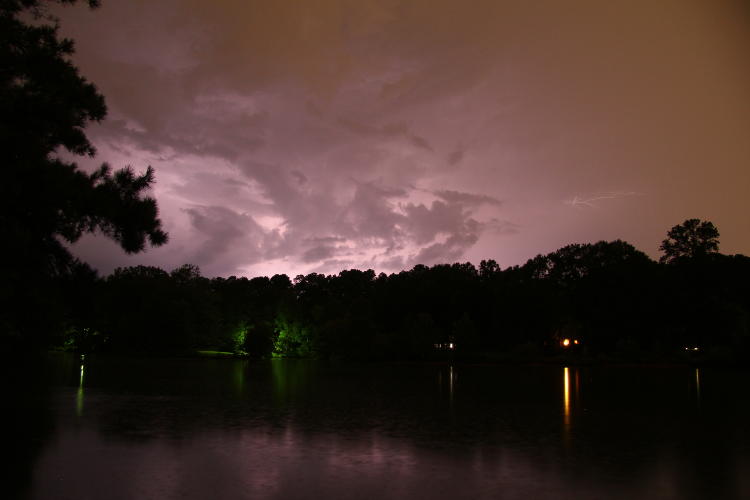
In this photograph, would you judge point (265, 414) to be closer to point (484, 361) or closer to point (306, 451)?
point (306, 451)

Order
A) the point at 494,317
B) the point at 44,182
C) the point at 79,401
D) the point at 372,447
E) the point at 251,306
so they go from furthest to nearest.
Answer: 1. the point at 251,306
2. the point at 494,317
3. the point at 79,401
4. the point at 372,447
5. the point at 44,182

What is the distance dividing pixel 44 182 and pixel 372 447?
22.7 feet

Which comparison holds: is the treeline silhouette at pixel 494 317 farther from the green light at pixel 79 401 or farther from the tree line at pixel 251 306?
the green light at pixel 79 401

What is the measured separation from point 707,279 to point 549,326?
1799 cm

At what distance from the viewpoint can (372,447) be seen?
10.8 meters

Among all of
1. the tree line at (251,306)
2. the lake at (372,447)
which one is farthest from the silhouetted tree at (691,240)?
the lake at (372,447)

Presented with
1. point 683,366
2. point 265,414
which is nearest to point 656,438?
point 265,414

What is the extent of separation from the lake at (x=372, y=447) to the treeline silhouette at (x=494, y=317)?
122 feet

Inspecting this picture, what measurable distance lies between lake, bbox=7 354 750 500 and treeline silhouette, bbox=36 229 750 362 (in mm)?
37327

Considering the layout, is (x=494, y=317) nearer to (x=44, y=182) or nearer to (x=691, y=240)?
(x=691, y=240)

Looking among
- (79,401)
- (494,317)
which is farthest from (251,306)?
(79,401)

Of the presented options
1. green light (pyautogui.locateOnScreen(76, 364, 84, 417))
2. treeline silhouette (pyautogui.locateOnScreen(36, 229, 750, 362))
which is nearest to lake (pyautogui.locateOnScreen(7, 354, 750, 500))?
green light (pyautogui.locateOnScreen(76, 364, 84, 417))

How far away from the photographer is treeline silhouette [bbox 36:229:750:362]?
192ft

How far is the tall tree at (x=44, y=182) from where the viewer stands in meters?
7.12
